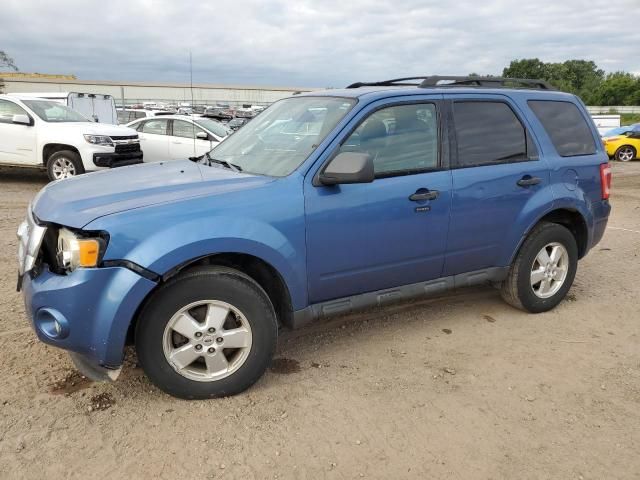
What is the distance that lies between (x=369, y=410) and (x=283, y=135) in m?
1.96

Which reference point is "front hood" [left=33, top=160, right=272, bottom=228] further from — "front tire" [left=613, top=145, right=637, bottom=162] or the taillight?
"front tire" [left=613, top=145, right=637, bottom=162]

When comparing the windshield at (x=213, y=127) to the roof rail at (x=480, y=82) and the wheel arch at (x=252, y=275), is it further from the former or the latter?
the wheel arch at (x=252, y=275)

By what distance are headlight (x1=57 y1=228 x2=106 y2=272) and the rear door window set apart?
2.50 meters

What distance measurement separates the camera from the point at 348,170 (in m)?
3.12

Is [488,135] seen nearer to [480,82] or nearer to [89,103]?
[480,82]

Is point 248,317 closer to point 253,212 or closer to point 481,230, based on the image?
point 253,212

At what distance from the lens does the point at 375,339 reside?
13.2 ft

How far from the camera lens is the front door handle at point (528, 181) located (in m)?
4.09

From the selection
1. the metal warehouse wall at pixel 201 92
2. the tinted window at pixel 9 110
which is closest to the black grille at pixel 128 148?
the tinted window at pixel 9 110

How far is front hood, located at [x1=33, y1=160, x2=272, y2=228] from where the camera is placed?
Answer: 2.87 metres

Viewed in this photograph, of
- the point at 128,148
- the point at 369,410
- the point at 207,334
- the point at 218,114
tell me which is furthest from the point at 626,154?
the point at 207,334

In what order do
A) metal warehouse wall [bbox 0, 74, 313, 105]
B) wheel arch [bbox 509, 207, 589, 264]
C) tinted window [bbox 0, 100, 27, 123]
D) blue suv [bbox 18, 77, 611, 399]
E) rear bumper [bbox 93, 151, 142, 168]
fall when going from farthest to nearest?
metal warehouse wall [bbox 0, 74, 313, 105], tinted window [bbox 0, 100, 27, 123], rear bumper [bbox 93, 151, 142, 168], wheel arch [bbox 509, 207, 589, 264], blue suv [bbox 18, 77, 611, 399]

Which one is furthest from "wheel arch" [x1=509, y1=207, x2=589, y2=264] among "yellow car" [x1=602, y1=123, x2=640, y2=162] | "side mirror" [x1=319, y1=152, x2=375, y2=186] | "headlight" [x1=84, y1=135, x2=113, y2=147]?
"yellow car" [x1=602, y1=123, x2=640, y2=162]

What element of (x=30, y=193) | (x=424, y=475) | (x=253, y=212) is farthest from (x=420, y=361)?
(x=30, y=193)
